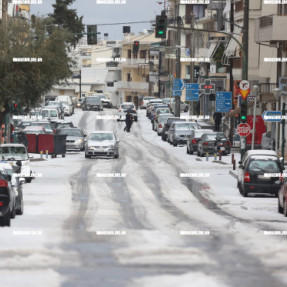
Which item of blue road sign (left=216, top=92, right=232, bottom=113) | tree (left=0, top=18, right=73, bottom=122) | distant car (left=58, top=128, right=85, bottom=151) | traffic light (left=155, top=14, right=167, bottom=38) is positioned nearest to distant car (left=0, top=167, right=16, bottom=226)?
traffic light (left=155, top=14, right=167, bottom=38)

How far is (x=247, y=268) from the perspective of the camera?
58.2 feet

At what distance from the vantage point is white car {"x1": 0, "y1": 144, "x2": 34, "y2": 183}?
37.7 meters

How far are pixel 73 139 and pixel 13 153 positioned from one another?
65.3 ft

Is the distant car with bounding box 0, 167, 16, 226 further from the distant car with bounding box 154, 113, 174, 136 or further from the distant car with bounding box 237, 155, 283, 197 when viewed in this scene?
the distant car with bounding box 154, 113, 174, 136

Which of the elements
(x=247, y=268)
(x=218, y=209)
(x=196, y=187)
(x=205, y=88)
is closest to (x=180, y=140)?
(x=205, y=88)

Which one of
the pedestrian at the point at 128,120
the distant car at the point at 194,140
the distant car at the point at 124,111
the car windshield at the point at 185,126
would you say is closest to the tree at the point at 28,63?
the distant car at the point at 194,140

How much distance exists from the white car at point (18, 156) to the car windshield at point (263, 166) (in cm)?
881

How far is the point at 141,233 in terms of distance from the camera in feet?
76.0

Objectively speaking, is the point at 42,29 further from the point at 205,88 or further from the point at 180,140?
the point at 205,88

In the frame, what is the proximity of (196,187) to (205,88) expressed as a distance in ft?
110

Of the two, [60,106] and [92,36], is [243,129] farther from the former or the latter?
[60,106]

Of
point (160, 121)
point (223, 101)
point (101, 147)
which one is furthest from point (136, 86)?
point (101, 147)

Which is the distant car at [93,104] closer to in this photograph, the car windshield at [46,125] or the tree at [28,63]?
the car windshield at [46,125]

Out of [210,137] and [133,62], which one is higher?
[133,62]
